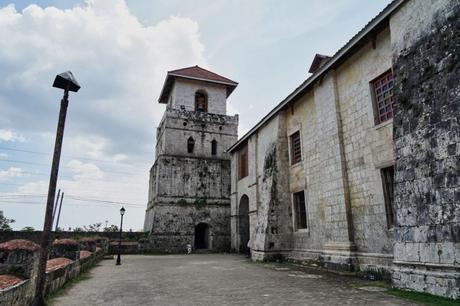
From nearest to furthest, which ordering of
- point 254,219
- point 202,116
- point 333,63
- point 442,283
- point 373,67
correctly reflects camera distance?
point 442,283
point 373,67
point 333,63
point 254,219
point 202,116

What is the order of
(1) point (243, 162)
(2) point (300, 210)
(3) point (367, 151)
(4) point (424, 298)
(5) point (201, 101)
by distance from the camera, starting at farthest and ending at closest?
(5) point (201, 101), (1) point (243, 162), (2) point (300, 210), (3) point (367, 151), (4) point (424, 298)

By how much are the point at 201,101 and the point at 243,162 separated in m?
8.63

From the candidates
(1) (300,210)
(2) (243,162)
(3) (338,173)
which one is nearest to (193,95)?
(2) (243,162)

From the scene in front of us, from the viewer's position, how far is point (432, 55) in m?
6.59

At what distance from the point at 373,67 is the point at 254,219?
11.0 m

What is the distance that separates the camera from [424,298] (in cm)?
549

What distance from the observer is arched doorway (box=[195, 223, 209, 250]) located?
24.2 meters

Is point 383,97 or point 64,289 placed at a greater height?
point 383,97

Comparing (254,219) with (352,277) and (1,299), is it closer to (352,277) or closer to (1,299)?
(352,277)

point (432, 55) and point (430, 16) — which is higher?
point (430, 16)

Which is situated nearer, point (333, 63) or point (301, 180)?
point (333, 63)

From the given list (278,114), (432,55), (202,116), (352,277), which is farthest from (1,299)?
(202,116)

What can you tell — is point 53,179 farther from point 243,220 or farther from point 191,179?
point 191,179

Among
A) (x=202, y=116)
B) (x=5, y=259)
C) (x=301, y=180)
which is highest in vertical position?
(x=202, y=116)
